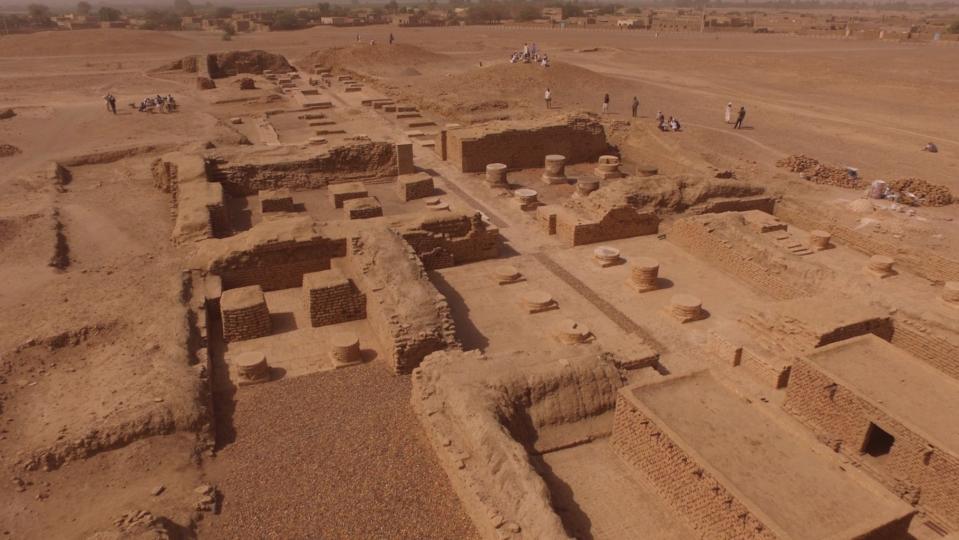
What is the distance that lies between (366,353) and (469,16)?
101244 millimetres

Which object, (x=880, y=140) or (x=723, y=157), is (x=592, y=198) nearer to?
(x=723, y=157)

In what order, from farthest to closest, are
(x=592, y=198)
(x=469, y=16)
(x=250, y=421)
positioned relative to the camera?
(x=469, y=16) < (x=592, y=198) < (x=250, y=421)

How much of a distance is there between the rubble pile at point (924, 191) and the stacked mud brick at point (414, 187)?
13.6m

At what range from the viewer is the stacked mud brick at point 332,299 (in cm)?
1146

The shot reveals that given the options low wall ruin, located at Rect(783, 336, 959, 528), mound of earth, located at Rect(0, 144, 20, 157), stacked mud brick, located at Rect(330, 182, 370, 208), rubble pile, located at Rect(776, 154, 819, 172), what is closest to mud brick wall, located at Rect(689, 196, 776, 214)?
rubble pile, located at Rect(776, 154, 819, 172)

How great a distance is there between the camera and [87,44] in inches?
2274

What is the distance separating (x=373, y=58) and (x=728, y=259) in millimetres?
38322

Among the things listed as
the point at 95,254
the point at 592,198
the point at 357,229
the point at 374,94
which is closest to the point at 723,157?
the point at 592,198

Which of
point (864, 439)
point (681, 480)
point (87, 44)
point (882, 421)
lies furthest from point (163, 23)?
point (882, 421)

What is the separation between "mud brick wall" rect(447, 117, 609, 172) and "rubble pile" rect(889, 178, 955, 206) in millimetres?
9803

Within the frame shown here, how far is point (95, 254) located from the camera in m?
14.6

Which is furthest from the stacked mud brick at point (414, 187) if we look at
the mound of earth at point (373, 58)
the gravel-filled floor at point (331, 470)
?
the mound of earth at point (373, 58)

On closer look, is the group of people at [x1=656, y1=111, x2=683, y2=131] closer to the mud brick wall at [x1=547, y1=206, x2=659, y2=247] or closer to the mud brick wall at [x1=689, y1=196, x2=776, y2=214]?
the mud brick wall at [x1=689, y1=196, x2=776, y2=214]

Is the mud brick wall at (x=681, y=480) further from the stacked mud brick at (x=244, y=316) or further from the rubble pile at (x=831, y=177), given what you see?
the rubble pile at (x=831, y=177)
